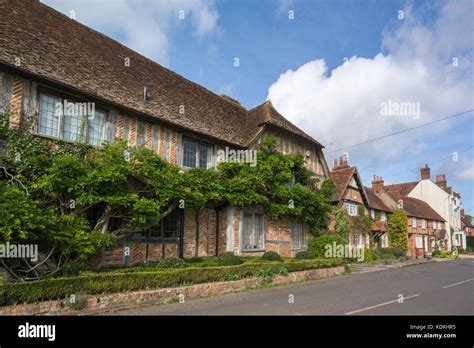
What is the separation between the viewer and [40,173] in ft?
31.3

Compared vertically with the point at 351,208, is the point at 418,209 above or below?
above

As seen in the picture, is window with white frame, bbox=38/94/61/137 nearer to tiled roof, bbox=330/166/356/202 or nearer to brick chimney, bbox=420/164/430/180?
tiled roof, bbox=330/166/356/202

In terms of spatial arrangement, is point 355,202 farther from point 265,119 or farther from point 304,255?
point 265,119

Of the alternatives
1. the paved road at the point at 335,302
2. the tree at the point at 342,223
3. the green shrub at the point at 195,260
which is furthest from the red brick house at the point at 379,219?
the green shrub at the point at 195,260

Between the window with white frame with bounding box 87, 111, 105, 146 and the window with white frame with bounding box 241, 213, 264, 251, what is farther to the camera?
the window with white frame with bounding box 241, 213, 264, 251

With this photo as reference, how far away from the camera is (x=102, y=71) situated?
1278cm

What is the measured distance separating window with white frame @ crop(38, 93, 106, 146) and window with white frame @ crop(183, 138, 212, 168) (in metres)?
3.80

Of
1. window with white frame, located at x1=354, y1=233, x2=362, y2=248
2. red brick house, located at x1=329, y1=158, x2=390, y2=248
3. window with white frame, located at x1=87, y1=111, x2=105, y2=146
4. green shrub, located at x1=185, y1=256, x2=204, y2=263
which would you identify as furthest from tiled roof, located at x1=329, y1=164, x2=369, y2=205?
window with white frame, located at x1=87, y1=111, x2=105, y2=146

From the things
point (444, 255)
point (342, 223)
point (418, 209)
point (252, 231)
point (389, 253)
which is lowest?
point (444, 255)

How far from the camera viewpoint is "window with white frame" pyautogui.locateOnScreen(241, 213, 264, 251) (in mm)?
16391

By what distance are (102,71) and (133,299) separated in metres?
8.44

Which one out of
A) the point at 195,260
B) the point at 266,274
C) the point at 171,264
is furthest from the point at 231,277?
the point at 171,264
